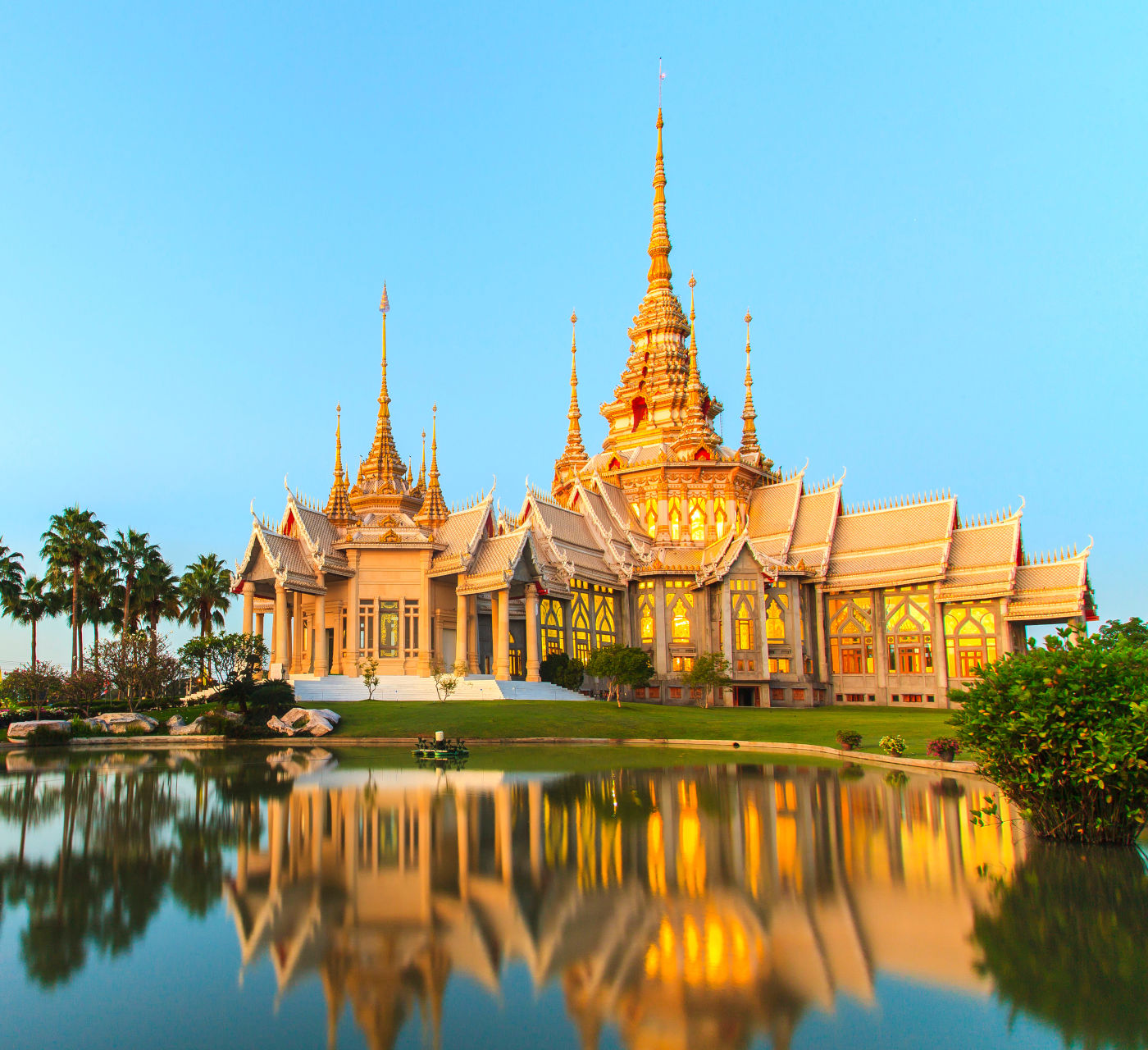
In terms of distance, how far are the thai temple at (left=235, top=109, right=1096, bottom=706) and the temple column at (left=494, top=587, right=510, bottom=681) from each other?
4.7 inches

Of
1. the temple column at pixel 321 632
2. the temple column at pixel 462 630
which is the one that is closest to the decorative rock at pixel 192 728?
the temple column at pixel 321 632

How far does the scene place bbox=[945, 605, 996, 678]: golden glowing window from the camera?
43812mm

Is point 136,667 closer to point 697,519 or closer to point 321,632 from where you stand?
point 321,632

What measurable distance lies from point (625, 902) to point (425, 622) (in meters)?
33.2

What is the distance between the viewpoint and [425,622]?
135 ft

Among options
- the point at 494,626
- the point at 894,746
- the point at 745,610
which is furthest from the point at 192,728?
the point at 745,610

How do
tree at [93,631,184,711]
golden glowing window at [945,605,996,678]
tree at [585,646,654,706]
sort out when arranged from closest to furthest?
tree at [93,631,184,711] < tree at [585,646,654,706] < golden glowing window at [945,605,996,678]

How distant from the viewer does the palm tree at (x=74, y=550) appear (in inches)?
1732

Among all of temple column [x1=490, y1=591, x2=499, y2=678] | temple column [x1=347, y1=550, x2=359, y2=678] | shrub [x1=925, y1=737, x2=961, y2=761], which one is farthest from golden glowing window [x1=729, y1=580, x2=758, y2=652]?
shrub [x1=925, y1=737, x2=961, y2=761]

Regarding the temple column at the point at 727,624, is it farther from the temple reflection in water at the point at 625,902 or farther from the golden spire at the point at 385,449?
the temple reflection in water at the point at 625,902

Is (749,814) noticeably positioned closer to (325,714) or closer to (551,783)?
(551,783)

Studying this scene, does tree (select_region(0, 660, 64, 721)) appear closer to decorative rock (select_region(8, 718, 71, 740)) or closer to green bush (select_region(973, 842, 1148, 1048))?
decorative rock (select_region(8, 718, 71, 740))

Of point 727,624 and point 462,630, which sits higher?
point 727,624

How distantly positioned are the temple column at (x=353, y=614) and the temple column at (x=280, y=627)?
2664 mm
